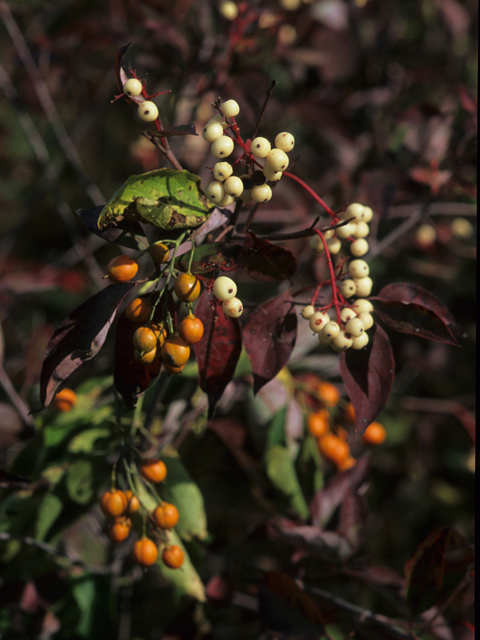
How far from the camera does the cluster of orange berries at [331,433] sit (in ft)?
3.57

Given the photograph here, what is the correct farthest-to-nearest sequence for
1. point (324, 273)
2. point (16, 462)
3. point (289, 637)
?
1. point (324, 273)
2. point (16, 462)
3. point (289, 637)

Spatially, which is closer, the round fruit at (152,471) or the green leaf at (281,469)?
the round fruit at (152,471)

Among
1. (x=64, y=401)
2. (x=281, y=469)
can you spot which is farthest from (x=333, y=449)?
(x=64, y=401)

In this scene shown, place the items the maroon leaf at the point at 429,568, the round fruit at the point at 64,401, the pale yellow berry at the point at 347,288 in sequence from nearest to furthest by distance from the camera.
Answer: the pale yellow berry at the point at 347,288 → the maroon leaf at the point at 429,568 → the round fruit at the point at 64,401

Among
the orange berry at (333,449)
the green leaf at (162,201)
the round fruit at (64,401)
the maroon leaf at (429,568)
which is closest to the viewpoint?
the green leaf at (162,201)

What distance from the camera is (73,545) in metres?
0.96

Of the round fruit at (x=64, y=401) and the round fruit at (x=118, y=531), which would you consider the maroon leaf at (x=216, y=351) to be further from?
the round fruit at (x=64, y=401)

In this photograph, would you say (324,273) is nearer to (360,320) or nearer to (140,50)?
(360,320)

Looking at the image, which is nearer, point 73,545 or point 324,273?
point 73,545

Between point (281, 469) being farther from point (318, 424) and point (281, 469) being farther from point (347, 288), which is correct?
point (347, 288)

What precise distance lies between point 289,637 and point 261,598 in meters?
0.07

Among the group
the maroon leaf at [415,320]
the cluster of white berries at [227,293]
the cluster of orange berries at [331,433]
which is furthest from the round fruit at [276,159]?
the cluster of orange berries at [331,433]

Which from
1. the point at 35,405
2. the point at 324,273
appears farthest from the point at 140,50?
the point at 35,405

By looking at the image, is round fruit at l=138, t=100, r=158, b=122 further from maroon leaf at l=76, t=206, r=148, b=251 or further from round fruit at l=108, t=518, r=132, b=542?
round fruit at l=108, t=518, r=132, b=542
